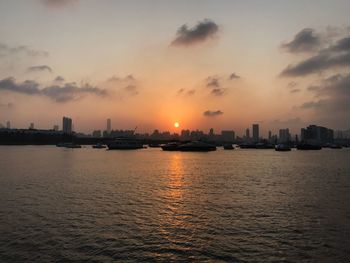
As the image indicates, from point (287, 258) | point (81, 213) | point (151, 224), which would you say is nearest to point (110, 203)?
point (81, 213)

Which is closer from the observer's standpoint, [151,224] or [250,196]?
[151,224]

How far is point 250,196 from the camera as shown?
4288 centimetres

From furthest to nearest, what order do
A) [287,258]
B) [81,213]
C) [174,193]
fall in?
1. [174,193]
2. [81,213]
3. [287,258]

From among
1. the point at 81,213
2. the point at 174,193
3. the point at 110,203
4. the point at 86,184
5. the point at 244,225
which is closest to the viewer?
the point at 244,225

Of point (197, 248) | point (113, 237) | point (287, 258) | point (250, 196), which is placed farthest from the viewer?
point (250, 196)

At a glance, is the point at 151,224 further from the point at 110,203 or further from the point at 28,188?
the point at 28,188

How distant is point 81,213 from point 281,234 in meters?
17.9

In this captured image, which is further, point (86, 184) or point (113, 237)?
point (86, 184)

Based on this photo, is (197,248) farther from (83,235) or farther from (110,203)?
(110,203)

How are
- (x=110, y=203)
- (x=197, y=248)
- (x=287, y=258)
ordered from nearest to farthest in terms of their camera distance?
(x=287, y=258)
(x=197, y=248)
(x=110, y=203)

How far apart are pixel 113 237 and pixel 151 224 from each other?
442cm

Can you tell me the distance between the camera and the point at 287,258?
66.9 ft

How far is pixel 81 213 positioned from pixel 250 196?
2099cm

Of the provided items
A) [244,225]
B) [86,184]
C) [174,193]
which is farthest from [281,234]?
[86,184]
